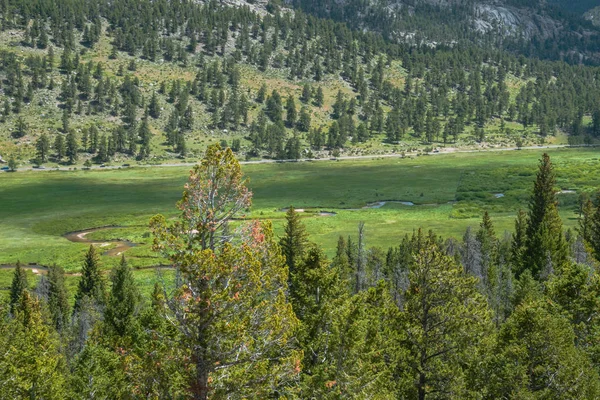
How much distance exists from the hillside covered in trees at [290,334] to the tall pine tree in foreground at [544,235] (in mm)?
21738

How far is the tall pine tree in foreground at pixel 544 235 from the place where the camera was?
6988 centimetres

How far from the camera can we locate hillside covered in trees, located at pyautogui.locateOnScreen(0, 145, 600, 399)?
18.5m

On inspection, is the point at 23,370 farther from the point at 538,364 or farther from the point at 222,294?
the point at 538,364

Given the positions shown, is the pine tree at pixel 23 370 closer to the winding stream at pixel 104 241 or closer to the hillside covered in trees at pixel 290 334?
the hillside covered in trees at pixel 290 334

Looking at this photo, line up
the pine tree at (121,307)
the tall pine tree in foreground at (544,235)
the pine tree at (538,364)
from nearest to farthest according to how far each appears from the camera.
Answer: the pine tree at (538,364) → the pine tree at (121,307) → the tall pine tree in foreground at (544,235)

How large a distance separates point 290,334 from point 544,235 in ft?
190

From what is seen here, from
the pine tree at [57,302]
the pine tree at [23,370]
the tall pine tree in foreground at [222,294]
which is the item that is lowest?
the pine tree at [57,302]

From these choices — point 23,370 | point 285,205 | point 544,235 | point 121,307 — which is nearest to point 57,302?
point 121,307

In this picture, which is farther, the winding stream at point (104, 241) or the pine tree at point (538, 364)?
the winding stream at point (104, 241)

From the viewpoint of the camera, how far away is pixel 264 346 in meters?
19.1

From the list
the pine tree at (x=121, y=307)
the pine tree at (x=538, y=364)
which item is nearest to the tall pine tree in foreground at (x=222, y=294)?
the pine tree at (x=538, y=364)

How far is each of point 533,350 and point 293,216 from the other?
28.4 meters

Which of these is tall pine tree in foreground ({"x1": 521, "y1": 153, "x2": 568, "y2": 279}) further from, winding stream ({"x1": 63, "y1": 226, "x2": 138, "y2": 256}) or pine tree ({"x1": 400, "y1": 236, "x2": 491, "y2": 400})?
winding stream ({"x1": 63, "y1": 226, "x2": 138, "y2": 256})

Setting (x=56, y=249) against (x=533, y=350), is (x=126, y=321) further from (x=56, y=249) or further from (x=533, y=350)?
(x=56, y=249)
